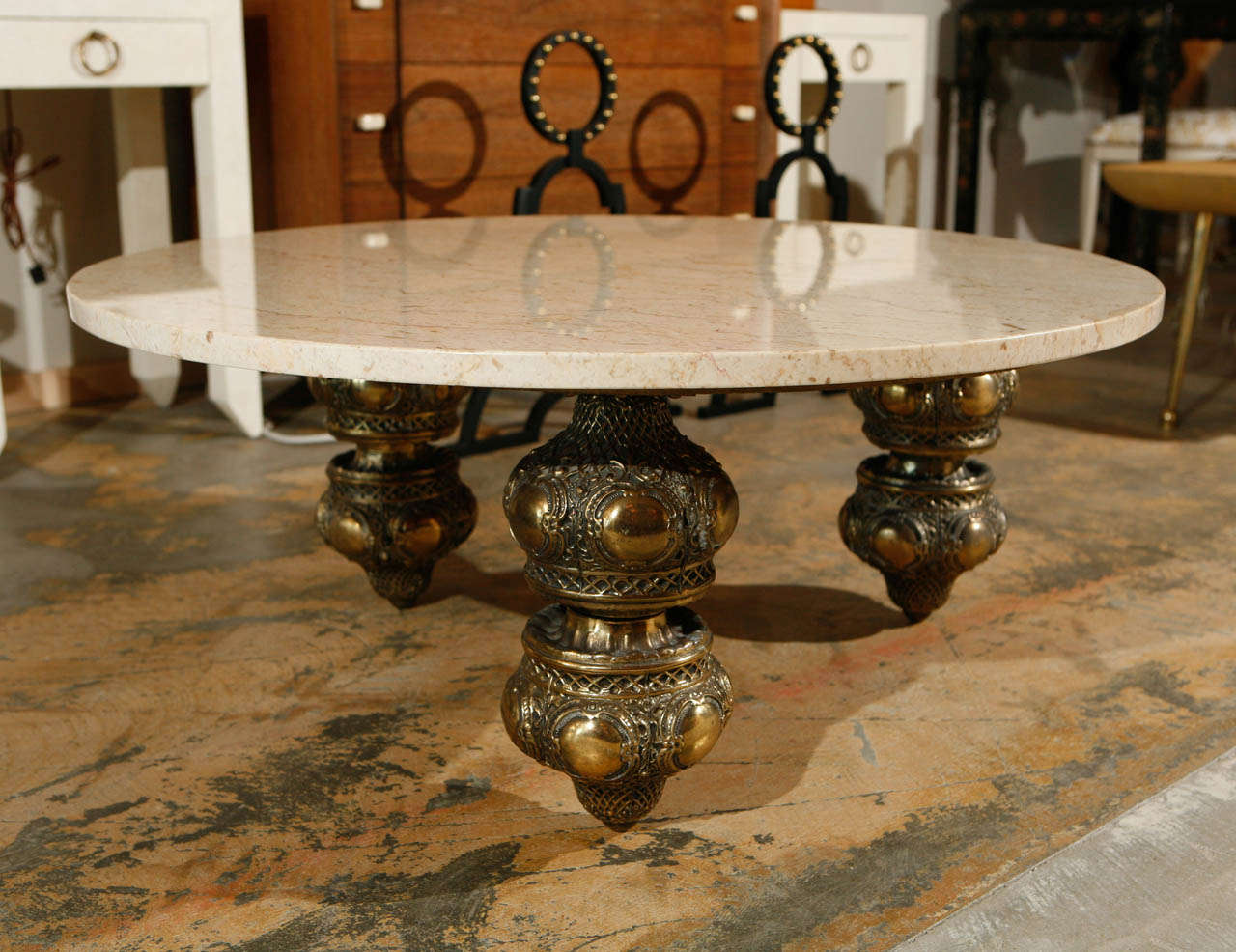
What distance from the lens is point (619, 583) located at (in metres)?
1.00

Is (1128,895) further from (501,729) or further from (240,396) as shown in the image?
(240,396)

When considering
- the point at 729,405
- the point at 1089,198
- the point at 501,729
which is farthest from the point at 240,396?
the point at 1089,198

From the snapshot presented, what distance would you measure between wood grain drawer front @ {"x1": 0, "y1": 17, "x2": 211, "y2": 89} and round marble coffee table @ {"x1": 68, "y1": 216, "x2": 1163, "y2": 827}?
0.82m

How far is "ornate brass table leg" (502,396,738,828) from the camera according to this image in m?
0.98

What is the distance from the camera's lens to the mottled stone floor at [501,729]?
1.03 meters

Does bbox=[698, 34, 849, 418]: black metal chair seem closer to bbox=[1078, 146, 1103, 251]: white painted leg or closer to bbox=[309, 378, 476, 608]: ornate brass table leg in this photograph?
bbox=[309, 378, 476, 608]: ornate brass table leg

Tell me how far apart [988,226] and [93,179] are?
275 centimetres

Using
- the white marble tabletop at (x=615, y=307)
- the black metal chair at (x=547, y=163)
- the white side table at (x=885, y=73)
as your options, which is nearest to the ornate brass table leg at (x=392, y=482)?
the white marble tabletop at (x=615, y=307)

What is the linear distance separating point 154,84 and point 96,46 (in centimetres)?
11

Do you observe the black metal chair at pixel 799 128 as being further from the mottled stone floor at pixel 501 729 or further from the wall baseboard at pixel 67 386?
the wall baseboard at pixel 67 386

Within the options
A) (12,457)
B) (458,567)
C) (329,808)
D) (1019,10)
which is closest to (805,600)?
(458,567)

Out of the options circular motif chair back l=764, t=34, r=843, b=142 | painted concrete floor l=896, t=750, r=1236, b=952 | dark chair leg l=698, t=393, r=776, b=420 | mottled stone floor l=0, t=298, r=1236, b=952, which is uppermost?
circular motif chair back l=764, t=34, r=843, b=142

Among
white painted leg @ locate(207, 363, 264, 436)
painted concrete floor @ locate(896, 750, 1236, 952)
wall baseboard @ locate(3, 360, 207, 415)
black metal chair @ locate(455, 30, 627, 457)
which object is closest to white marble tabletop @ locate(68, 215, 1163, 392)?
painted concrete floor @ locate(896, 750, 1236, 952)

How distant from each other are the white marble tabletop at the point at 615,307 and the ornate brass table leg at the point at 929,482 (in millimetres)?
148
